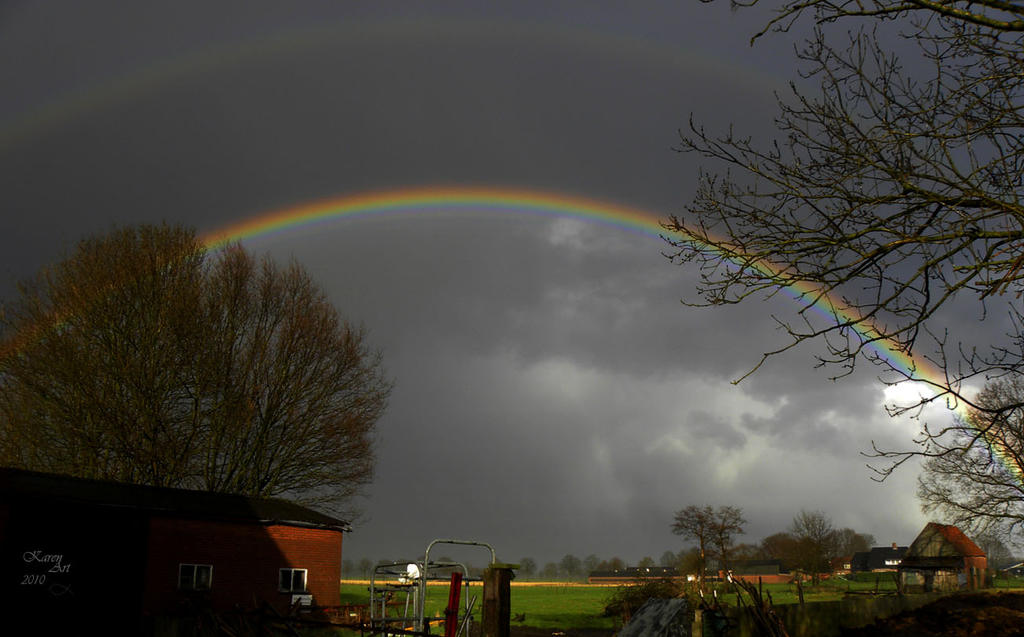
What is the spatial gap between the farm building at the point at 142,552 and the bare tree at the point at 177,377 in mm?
3746

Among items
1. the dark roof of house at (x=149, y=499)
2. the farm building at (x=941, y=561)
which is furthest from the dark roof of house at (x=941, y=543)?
the dark roof of house at (x=149, y=499)

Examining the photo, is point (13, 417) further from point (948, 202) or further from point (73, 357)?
point (948, 202)

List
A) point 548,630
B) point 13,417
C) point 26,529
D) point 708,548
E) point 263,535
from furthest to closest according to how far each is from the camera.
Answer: point 708,548 < point 548,630 < point 13,417 < point 263,535 < point 26,529

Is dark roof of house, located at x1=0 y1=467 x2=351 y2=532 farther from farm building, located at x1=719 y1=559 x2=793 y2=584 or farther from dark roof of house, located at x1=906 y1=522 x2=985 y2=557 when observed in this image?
farm building, located at x1=719 y1=559 x2=793 y2=584

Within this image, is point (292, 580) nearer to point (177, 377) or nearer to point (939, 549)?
point (177, 377)

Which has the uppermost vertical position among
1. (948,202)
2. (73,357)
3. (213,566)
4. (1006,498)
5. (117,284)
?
(117,284)

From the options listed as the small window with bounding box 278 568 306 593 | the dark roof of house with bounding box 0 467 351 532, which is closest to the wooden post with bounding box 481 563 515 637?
the dark roof of house with bounding box 0 467 351 532

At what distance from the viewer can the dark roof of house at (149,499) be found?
18719 mm

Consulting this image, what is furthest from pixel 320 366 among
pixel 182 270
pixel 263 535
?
pixel 263 535

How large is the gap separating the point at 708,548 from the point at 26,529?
45.8 metres

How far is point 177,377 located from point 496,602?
23.8m

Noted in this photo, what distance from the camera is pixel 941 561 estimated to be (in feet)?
184

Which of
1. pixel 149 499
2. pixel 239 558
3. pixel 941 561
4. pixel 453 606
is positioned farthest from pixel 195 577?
pixel 941 561

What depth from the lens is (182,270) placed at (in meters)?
28.5
